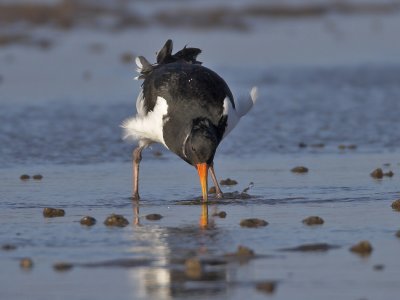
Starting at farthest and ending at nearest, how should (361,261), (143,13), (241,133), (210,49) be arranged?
(143,13)
(210,49)
(241,133)
(361,261)

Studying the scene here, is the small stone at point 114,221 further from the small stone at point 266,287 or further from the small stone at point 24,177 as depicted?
the small stone at point 24,177

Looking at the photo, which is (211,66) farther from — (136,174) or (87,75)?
(136,174)

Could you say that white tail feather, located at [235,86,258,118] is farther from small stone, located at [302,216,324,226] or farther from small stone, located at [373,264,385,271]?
small stone, located at [373,264,385,271]

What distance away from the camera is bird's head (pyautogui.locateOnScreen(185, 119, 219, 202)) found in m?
10.5

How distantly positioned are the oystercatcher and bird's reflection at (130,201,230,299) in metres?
0.74

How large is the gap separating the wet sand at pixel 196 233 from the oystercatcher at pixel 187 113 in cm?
53

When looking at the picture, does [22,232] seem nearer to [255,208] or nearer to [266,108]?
[255,208]

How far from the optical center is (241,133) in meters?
15.4

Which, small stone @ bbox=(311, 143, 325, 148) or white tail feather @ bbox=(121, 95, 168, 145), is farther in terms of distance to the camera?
small stone @ bbox=(311, 143, 325, 148)

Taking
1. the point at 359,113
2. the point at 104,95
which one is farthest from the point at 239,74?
the point at 359,113

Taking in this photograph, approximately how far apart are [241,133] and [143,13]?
56.8ft

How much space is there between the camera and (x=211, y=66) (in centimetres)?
2291

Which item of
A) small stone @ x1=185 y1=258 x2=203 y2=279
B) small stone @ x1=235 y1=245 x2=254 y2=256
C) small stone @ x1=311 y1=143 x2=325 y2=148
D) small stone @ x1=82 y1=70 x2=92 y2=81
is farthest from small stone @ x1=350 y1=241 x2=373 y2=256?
small stone @ x1=82 y1=70 x2=92 y2=81

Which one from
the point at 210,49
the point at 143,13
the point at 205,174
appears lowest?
the point at 205,174
